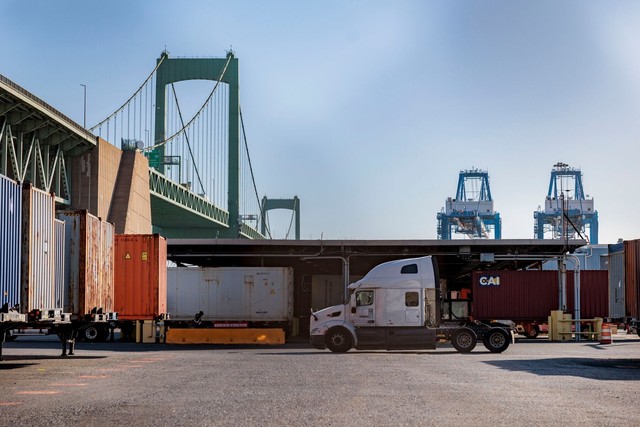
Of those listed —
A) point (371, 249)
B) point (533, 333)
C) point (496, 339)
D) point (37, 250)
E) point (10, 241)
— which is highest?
point (371, 249)

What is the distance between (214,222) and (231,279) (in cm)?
4757

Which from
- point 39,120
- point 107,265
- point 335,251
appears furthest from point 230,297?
point 107,265

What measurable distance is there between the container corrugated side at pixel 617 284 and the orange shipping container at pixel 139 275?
48.1ft

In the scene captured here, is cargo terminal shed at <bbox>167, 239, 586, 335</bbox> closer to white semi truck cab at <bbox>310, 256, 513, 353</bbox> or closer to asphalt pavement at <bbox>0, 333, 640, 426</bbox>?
white semi truck cab at <bbox>310, 256, 513, 353</bbox>

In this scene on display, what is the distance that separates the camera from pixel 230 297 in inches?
1716

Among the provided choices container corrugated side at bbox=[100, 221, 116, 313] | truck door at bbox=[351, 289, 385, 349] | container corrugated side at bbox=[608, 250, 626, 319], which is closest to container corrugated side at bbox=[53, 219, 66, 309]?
container corrugated side at bbox=[100, 221, 116, 313]

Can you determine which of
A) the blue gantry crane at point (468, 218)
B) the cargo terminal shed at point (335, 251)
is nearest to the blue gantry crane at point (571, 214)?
the blue gantry crane at point (468, 218)

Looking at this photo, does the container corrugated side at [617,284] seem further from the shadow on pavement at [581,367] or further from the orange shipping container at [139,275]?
the orange shipping container at [139,275]

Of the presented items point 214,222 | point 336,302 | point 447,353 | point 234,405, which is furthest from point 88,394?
point 214,222

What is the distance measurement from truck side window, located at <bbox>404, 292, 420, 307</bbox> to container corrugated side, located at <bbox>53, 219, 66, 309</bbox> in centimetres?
1184

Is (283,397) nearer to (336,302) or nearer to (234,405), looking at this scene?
(234,405)

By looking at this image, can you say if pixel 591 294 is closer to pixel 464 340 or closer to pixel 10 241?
pixel 464 340

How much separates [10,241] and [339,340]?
13764 mm

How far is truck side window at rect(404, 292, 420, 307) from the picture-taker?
30750 mm
